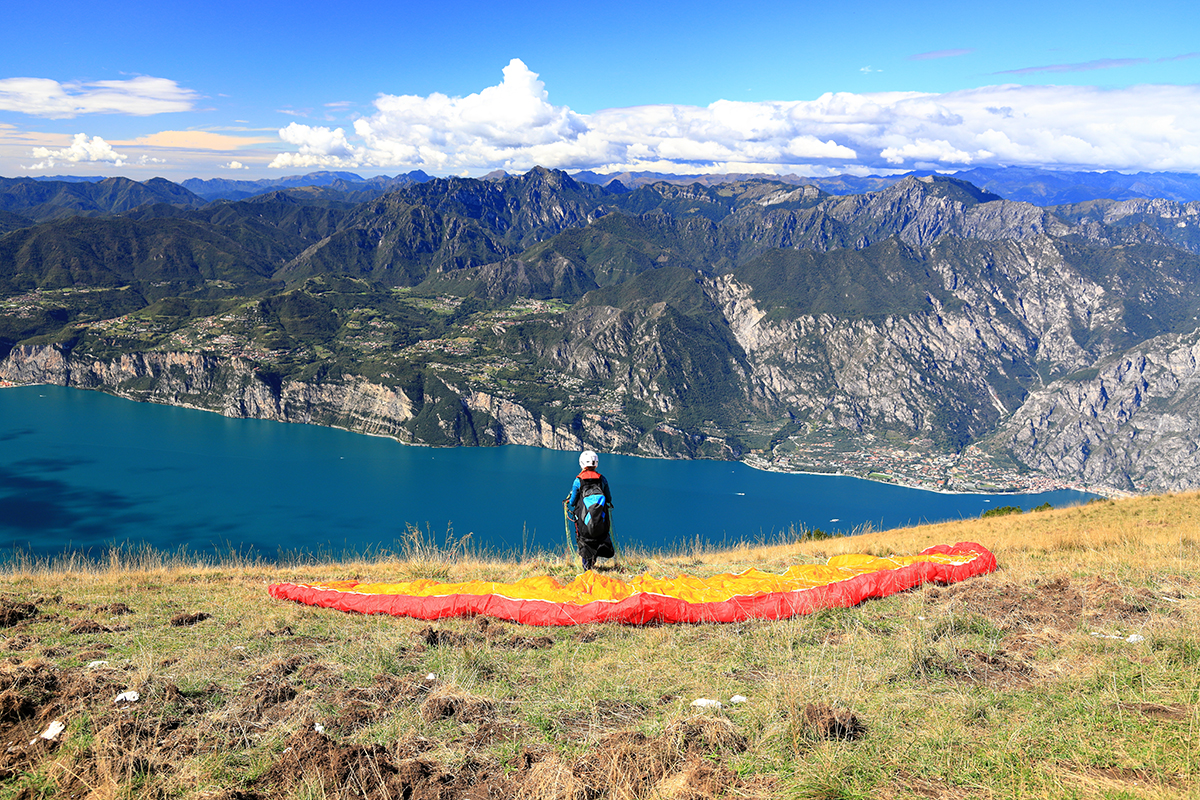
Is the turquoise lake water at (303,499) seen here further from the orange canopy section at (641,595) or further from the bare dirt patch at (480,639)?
the bare dirt patch at (480,639)

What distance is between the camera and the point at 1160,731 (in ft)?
12.9

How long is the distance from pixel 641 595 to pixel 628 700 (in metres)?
2.35

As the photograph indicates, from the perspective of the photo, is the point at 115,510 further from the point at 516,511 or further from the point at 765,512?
the point at 765,512

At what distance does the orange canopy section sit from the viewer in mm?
7746

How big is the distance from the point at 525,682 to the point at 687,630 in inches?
90.9

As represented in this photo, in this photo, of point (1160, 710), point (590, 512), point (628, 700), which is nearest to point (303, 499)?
point (590, 512)

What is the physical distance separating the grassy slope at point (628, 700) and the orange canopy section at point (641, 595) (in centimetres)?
28

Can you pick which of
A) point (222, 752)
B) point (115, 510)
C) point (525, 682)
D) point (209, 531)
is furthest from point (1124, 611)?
point (115, 510)

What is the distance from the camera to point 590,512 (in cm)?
1052

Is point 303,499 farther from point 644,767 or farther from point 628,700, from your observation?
point 644,767

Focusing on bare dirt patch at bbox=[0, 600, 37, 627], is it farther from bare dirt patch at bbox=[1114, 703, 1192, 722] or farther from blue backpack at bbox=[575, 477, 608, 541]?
bare dirt patch at bbox=[1114, 703, 1192, 722]

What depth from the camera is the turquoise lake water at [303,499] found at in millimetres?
114562

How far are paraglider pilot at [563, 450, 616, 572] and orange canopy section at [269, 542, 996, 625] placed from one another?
47.0 inches

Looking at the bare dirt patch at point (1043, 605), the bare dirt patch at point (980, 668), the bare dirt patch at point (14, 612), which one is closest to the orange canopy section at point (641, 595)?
the bare dirt patch at point (1043, 605)
